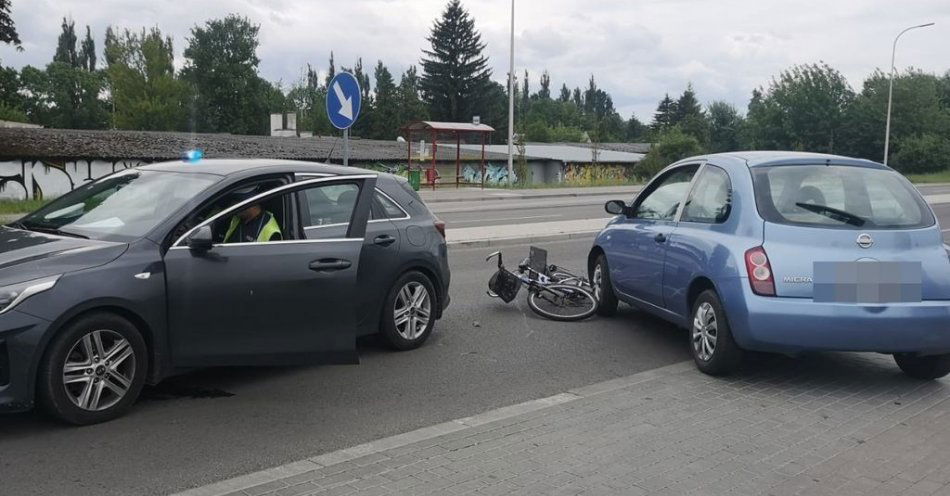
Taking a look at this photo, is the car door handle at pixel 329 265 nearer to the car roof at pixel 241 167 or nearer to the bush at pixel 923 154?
the car roof at pixel 241 167

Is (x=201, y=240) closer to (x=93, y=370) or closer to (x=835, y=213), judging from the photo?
(x=93, y=370)

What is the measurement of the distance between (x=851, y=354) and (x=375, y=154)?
39.1m

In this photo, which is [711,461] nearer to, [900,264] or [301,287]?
[900,264]

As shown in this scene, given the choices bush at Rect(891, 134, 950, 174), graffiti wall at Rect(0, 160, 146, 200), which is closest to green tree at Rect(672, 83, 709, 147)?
bush at Rect(891, 134, 950, 174)

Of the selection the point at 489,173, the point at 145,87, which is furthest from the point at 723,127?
the point at 145,87

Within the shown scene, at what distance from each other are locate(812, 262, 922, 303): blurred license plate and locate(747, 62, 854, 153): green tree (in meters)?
67.6

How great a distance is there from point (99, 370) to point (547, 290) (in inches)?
189

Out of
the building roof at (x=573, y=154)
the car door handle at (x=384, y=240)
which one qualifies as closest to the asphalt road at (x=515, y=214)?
the car door handle at (x=384, y=240)

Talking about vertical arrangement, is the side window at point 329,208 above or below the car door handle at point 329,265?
above

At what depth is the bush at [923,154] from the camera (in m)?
63.0

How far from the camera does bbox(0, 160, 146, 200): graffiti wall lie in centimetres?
3106

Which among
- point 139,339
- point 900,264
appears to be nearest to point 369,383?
point 139,339

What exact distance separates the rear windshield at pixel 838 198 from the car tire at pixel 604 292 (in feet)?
7.65

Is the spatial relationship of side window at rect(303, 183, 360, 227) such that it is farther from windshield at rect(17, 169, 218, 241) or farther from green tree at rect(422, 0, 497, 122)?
green tree at rect(422, 0, 497, 122)
